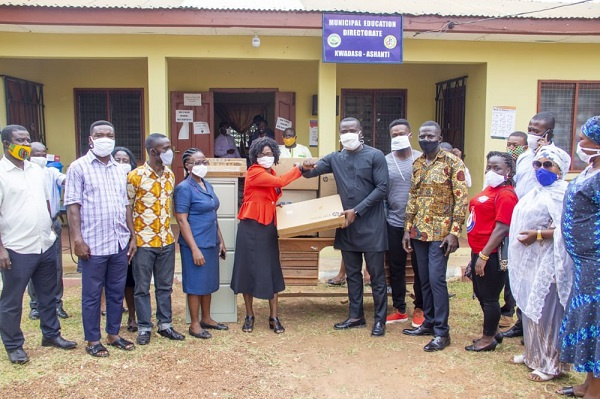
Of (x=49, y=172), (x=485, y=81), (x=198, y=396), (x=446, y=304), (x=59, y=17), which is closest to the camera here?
(x=198, y=396)

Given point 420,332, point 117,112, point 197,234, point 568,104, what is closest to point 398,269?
point 420,332

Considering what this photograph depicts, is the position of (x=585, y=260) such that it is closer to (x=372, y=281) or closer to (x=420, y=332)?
(x=420, y=332)

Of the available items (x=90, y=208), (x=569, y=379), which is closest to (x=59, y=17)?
(x=90, y=208)

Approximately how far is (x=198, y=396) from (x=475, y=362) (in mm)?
2130

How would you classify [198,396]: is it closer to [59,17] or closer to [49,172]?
[49,172]

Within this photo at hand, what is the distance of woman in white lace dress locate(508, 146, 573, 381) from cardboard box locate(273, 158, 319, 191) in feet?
6.35

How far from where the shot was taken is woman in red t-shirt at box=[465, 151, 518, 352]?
399 centimetres

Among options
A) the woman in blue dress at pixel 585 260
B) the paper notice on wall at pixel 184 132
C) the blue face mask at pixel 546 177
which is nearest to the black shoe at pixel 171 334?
the woman in blue dress at pixel 585 260

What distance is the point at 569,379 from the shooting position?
150 inches

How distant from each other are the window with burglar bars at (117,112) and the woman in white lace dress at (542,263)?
693cm

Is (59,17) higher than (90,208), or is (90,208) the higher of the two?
(59,17)

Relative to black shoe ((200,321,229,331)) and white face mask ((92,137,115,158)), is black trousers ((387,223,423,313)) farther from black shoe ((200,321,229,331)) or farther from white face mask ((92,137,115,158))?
white face mask ((92,137,115,158))

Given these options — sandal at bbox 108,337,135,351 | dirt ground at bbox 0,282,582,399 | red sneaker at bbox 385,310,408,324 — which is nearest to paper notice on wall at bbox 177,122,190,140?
dirt ground at bbox 0,282,582,399

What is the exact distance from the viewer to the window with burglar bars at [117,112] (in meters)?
9.12
